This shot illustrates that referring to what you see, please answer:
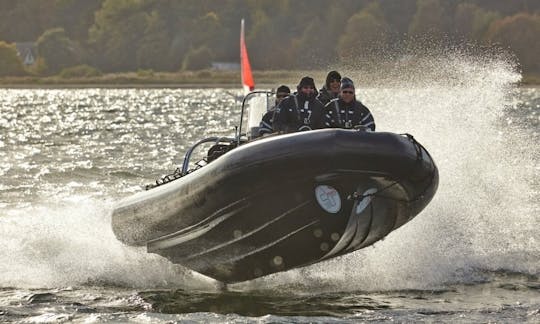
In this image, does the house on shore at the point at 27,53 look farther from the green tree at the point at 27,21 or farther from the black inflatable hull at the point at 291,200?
the black inflatable hull at the point at 291,200

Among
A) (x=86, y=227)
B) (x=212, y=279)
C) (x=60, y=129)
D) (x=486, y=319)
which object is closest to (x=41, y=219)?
(x=86, y=227)

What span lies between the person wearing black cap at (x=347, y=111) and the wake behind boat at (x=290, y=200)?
100 centimetres

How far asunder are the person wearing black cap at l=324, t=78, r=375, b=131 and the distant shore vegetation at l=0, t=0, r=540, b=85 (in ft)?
274

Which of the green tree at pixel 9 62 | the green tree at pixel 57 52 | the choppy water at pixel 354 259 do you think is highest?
the green tree at pixel 57 52

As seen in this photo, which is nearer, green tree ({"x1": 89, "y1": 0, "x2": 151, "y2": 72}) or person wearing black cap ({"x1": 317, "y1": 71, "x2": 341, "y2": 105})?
person wearing black cap ({"x1": 317, "y1": 71, "x2": 341, "y2": 105})

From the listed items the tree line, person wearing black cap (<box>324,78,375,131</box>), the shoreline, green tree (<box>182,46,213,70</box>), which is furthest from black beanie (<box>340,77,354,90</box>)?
green tree (<box>182,46,213,70</box>)

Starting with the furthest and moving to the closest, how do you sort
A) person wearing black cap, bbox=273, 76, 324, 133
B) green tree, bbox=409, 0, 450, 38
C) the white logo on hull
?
1. green tree, bbox=409, 0, 450, 38
2. person wearing black cap, bbox=273, 76, 324, 133
3. the white logo on hull

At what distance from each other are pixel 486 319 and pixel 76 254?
4661 mm

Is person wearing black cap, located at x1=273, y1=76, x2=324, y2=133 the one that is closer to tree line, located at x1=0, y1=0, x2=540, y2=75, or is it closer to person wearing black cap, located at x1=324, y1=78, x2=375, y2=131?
person wearing black cap, located at x1=324, y1=78, x2=375, y2=131

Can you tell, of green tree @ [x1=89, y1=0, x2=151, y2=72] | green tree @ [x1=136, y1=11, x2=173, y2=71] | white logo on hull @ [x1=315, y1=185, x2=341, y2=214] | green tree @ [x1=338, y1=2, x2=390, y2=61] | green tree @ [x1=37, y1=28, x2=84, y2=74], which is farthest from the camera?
green tree @ [x1=89, y1=0, x2=151, y2=72]

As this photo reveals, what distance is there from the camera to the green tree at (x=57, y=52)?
390 feet

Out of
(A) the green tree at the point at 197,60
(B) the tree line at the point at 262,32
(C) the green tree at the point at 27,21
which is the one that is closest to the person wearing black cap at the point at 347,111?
(B) the tree line at the point at 262,32

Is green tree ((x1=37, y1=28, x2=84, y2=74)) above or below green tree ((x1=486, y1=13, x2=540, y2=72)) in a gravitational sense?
above

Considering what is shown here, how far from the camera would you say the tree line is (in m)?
107
